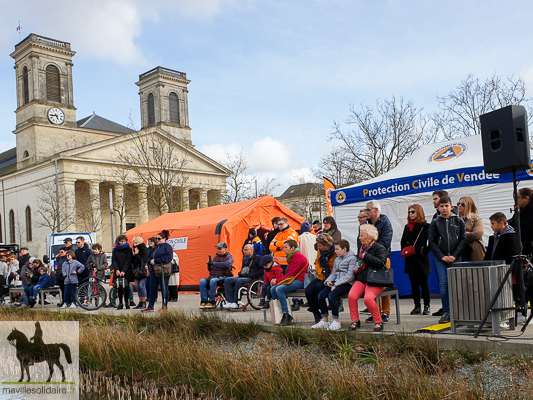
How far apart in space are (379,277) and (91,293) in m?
8.74

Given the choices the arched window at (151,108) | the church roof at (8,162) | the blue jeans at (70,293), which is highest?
the arched window at (151,108)

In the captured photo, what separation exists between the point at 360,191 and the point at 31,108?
5529cm

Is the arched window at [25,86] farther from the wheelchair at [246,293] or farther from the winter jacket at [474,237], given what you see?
the winter jacket at [474,237]

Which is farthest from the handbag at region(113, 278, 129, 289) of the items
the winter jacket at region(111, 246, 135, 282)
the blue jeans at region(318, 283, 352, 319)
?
the blue jeans at region(318, 283, 352, 319)

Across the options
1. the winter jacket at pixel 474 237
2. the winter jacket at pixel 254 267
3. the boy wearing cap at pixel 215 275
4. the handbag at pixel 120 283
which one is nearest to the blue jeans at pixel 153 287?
the boy wearing cap at pixel 215 275

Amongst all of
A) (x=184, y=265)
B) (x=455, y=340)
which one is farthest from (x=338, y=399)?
(x=184, y=265)

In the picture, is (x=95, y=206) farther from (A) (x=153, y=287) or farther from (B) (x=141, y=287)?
(A) (x=153, y=287)

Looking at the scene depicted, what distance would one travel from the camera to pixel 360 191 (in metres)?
12.5

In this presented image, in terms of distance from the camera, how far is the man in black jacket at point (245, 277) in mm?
11461

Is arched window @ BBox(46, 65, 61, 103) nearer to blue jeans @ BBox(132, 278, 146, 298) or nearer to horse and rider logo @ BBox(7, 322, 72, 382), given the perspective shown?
blue jeans @ BBox(132, 278, 146, 298)

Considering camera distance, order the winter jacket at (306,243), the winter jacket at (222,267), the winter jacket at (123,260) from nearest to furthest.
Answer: the winter jacket at (306,243), the winter jacket at (222,267), the winter jacket at (123,260)

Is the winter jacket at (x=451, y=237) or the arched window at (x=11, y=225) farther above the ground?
the arched window at (x=11, y=225)

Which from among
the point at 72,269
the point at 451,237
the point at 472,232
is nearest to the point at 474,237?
the point at 472,232

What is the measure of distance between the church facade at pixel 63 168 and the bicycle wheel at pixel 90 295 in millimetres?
38538
